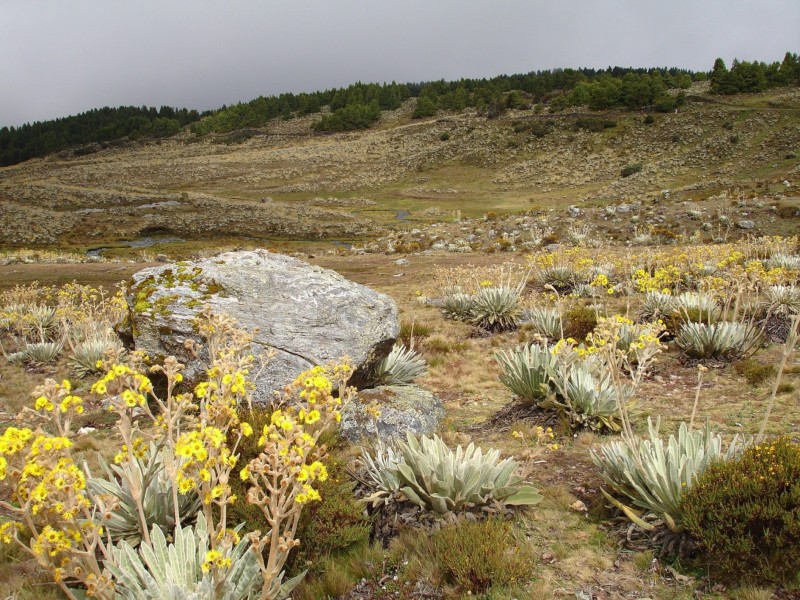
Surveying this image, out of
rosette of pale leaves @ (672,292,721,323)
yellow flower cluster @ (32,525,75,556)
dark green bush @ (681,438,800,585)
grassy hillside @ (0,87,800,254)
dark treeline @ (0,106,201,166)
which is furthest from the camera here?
dark treeline @ (0,106,201,166)

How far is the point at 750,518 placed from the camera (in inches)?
127

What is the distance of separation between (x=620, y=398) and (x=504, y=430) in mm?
2242

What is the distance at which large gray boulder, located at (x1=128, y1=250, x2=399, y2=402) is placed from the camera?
6363 mm

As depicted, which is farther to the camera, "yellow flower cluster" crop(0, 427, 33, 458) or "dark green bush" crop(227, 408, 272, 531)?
"dark green bush" crop(227, 408, 272, 531)

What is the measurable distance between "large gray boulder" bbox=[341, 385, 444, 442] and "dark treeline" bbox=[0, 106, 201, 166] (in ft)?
496

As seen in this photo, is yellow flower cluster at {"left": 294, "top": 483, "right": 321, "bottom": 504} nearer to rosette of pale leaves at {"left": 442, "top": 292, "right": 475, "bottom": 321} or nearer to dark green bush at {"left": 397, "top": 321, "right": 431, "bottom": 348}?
dark green bush at {"left": 397, "top": 321, "right": 431, "bottom": 348}

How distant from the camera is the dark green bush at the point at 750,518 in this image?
3105 mm

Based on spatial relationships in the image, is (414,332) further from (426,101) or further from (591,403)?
(426,101)

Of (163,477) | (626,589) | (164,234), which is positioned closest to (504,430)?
(626,589)

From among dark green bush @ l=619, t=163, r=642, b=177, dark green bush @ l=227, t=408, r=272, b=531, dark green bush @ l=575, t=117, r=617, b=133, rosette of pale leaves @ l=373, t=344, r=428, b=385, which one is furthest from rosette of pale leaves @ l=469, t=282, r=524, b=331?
dark green bush @ l=575, t=117, r=617, b=133

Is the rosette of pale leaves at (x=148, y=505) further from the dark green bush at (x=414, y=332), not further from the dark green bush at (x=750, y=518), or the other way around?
the dark green bush at (x=414, y=332)

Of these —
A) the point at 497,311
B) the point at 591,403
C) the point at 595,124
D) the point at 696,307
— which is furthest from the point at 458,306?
the point at 595,124

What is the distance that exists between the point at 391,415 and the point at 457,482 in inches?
78.6

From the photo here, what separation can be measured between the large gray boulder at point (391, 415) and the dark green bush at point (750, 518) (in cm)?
288
